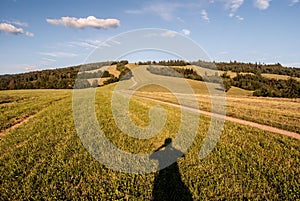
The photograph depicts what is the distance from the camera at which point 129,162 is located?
10.1 meters

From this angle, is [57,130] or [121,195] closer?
[121,195]

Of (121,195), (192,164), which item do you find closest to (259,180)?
(192,164)

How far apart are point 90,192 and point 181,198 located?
311 cm

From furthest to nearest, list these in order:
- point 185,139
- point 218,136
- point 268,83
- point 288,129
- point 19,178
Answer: point 268,83, point 288,129, point 218,136, point 185,139, point 19,178

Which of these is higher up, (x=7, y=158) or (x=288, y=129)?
(x=7, y=158)

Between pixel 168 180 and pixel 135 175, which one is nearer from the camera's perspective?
pixel 168 180

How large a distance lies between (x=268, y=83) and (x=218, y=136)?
10636cm

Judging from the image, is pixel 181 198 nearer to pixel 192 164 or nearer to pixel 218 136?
pixel 192 164

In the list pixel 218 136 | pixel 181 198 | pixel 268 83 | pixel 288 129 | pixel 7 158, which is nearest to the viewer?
pixel 181 198

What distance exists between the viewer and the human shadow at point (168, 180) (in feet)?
24.8

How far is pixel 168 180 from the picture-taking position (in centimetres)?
860

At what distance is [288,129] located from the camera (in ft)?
64.9

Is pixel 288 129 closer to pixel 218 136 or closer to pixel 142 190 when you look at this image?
pixel 218 136

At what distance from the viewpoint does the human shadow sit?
24.8 feet
